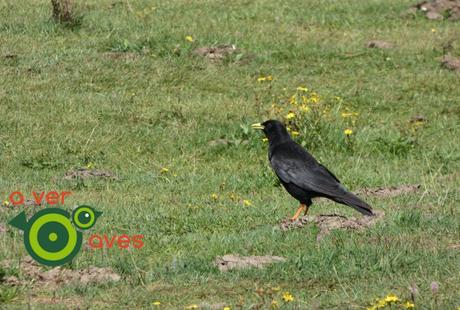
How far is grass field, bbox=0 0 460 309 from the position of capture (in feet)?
27.2

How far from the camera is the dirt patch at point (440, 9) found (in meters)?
21.5

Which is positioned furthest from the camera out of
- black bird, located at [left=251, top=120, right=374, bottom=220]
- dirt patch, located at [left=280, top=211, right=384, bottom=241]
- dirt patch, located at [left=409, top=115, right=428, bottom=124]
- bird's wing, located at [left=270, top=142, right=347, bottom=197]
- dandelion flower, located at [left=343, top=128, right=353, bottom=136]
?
dirt patch, located at [left=409, top=115, right=428, bottom=124]

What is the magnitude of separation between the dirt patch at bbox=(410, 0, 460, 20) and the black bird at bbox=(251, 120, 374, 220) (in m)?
10.8

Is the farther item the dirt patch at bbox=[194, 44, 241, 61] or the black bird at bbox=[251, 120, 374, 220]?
the dirt patch at bbox=[194, 44, 241, 61]

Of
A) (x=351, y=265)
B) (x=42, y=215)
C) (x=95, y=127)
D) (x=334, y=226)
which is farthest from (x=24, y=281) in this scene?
(x=95, y=127)

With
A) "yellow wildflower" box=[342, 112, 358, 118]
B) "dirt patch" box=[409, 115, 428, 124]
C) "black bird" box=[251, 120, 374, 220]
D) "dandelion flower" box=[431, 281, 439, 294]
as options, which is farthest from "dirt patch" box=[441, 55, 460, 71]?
"dandelion flower" box=[431, 281, 439, 294]

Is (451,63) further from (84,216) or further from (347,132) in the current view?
(84,216)

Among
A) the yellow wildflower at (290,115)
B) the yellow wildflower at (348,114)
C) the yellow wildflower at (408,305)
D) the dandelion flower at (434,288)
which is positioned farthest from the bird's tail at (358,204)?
the yellow wildflower at (348,114)

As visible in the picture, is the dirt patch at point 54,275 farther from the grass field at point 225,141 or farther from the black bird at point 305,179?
the black bird at point 305,179

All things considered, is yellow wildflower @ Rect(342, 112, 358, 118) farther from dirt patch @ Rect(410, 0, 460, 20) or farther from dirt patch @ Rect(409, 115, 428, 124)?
dirt patch @ Rect(410, 0, 460, 20)

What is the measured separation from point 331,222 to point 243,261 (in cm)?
156

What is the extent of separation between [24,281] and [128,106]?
8.39 m

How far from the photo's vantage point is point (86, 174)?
13.1 meters

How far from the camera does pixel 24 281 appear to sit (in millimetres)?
8031
